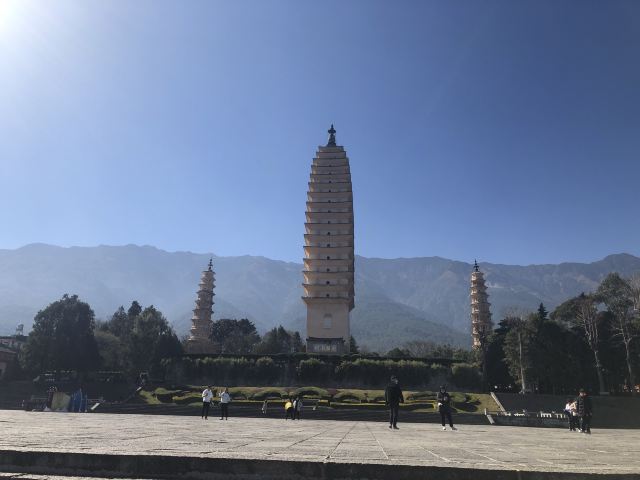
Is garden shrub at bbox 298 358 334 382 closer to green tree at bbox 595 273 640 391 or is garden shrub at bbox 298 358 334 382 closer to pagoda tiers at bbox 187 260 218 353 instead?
pagoda tiers at bbox 187 260 218 353

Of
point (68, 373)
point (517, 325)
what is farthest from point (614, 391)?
point (68, 373)

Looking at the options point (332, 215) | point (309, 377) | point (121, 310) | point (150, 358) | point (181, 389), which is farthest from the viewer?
point (121, 310)

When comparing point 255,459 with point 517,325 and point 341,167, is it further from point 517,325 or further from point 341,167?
point 341,167

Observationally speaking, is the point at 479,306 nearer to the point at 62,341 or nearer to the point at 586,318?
the point at 586,318

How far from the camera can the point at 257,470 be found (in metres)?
4.09

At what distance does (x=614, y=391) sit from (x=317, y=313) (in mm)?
35490

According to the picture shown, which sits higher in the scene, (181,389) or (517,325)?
(517,325)

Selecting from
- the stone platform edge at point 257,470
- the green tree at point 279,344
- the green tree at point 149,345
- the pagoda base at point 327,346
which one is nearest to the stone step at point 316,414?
the stone platform edge at point 257,470

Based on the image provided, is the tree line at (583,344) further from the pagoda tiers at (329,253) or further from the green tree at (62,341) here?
the green tree at (62,341)

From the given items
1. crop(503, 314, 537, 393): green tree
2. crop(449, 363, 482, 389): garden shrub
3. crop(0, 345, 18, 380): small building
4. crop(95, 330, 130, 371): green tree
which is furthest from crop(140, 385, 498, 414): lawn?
crop(0, 345, 18, 380): small building

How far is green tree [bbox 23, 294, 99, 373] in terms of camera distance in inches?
1932

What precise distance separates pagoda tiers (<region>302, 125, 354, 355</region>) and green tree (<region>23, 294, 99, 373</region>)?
2616cm

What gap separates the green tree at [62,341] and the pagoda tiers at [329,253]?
26.2 m

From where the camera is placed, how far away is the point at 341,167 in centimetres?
6912
